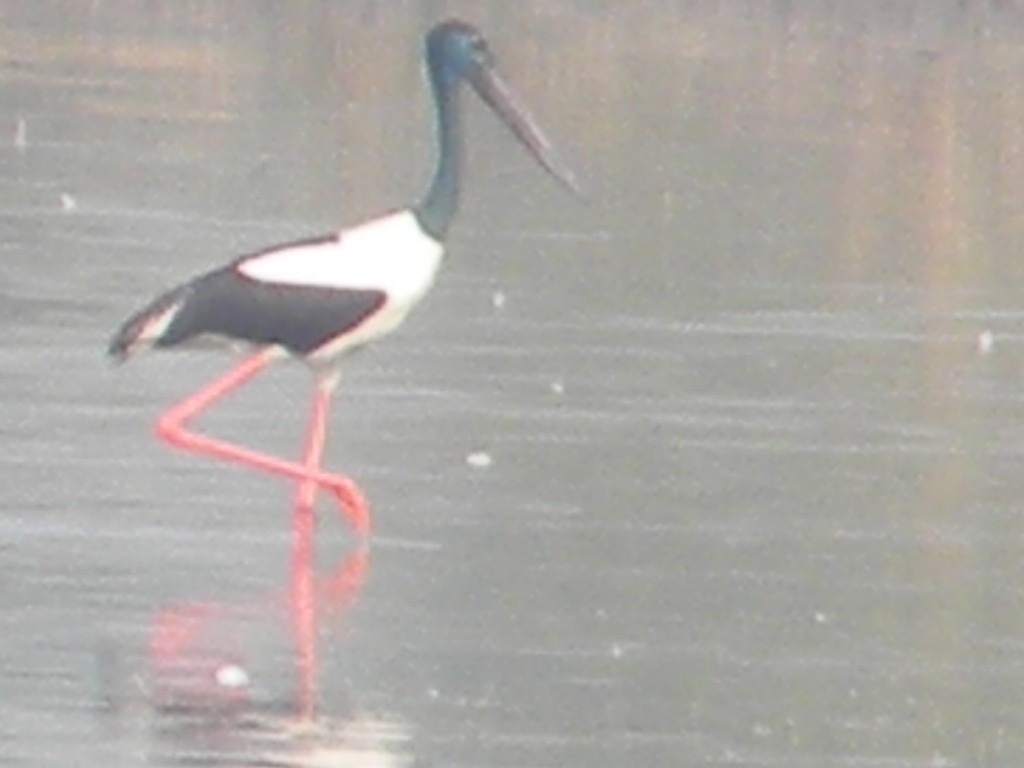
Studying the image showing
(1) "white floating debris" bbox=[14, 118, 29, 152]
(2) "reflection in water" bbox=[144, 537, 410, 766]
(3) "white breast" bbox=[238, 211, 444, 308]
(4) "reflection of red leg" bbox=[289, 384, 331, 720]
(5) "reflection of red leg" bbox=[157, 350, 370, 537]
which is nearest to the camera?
(2) "reflection in water" bbox=[144, 537, 410, 766]

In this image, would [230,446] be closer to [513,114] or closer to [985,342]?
[513,114]

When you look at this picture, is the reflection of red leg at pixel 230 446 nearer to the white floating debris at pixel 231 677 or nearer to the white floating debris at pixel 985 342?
the white floating debris at pixel 231 677

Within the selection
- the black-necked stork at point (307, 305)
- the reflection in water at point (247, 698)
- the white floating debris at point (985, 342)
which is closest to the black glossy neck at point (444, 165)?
the black-necked stork at point (307, 305)

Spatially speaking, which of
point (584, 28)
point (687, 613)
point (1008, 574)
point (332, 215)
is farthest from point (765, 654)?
point (584, 28)

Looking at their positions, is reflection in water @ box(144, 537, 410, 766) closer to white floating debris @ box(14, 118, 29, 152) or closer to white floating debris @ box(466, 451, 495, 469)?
white floating debris @ box(466, 451, 495, 469)

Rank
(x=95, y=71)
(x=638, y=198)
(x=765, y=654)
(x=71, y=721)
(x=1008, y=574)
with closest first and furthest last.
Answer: (x=71, y=721) → (x=765, y=654) → (x=1008, y=574) → (x=638, y=198) → (x=95, y=71)

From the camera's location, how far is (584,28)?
3528cm

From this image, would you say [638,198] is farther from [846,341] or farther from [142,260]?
[846,341]

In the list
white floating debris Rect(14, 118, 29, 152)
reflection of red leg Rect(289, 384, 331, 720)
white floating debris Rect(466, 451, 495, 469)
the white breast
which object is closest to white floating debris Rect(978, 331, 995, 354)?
reflection of red leg Rect(289, 384, 331, 720)

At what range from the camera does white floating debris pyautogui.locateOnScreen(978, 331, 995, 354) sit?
1591cm

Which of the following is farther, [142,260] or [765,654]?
[142,260]

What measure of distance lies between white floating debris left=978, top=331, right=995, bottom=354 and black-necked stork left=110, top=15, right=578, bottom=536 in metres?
4.09

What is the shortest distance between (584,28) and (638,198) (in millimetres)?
13812

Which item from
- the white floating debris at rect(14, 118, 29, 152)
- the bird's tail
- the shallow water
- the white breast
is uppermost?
the white breast
